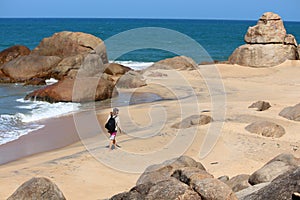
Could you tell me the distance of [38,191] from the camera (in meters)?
7.74

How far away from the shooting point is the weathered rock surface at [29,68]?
97.2ft

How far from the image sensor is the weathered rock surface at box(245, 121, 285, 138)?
1400 cm

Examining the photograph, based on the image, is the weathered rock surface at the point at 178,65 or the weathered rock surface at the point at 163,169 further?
the weathered rock surface at the point at 178,65

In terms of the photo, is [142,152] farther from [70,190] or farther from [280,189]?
[280,189]

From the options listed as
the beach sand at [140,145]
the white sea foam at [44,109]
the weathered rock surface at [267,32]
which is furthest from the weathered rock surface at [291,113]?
the weathered rock surface at [267,32]

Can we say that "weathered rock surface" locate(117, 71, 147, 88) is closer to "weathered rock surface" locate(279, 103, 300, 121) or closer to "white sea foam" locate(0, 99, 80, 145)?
"white sea foam" locate(0, 99, 80, 145)

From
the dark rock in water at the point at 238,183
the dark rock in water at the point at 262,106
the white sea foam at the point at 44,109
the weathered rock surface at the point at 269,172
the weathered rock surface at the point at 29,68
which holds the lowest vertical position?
the weathered rock surface at the point at 29,68

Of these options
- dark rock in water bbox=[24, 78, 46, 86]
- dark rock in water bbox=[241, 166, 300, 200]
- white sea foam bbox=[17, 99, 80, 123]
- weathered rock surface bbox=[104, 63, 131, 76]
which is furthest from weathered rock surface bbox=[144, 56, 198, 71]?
dark rock in water bbox=[241, 166, 300, 200]

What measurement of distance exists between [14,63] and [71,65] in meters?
3.69

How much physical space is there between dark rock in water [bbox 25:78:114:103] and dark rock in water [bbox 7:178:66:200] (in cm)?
1389

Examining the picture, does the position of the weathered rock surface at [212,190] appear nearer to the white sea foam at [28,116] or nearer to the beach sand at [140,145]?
the beach sand at [140,145]

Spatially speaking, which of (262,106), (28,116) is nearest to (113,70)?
(28,116)

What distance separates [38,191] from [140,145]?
6.12 meters

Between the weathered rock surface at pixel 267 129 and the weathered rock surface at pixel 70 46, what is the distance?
59.3ft
